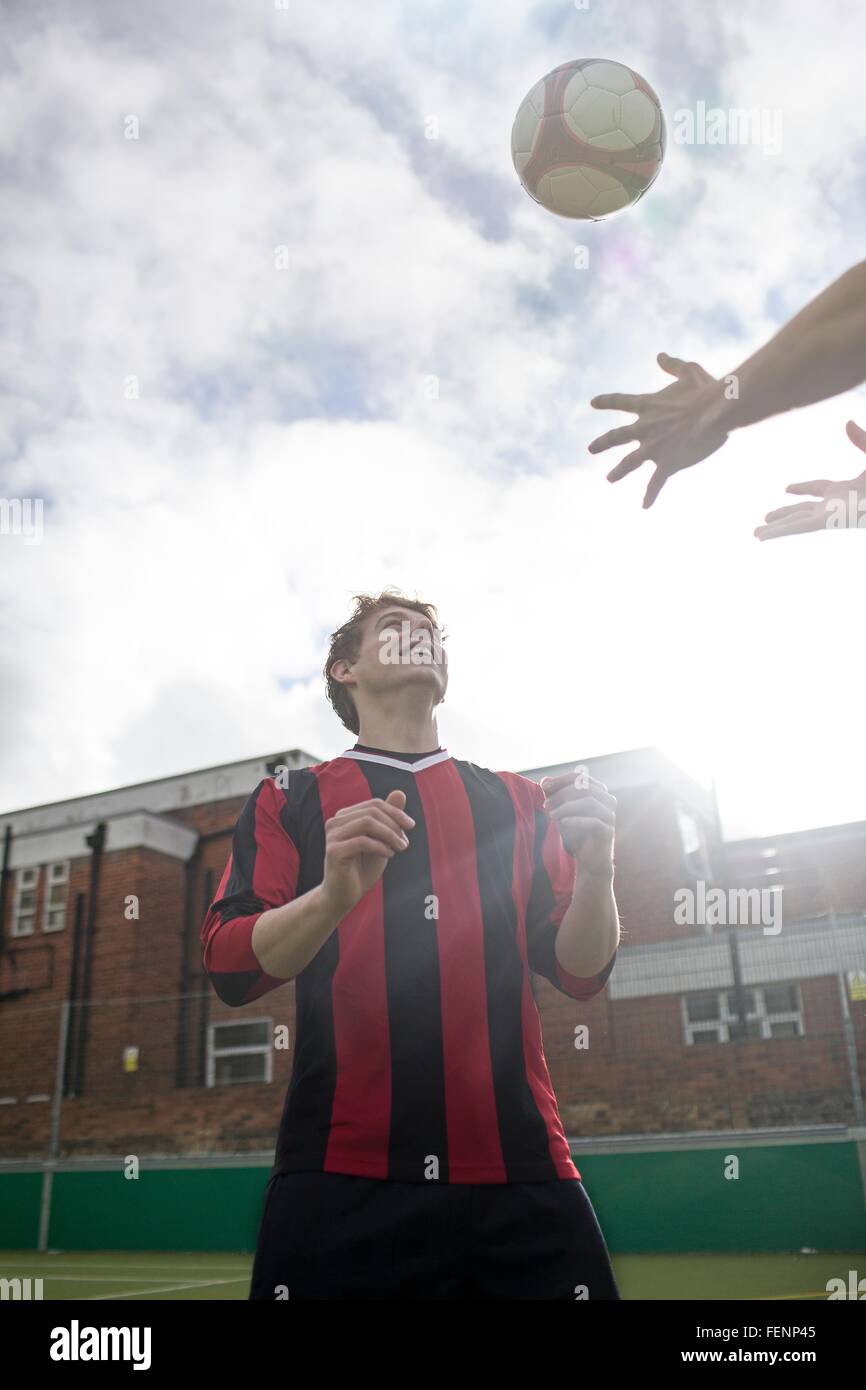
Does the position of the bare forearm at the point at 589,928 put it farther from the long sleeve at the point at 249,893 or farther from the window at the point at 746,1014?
the window at the point at 746,1014

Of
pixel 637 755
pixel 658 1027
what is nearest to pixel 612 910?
pixel 658 1027

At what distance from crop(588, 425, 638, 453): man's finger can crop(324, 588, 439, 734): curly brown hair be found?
85 cm

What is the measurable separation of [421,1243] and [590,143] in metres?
3.99

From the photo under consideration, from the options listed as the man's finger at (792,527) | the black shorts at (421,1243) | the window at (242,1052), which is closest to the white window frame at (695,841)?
the window at (242,1052)

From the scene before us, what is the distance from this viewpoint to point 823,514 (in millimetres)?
2955

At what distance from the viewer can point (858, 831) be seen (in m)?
22.6

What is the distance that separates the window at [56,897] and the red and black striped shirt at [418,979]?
20.3 metres

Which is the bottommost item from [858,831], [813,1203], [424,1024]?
[813,1203]

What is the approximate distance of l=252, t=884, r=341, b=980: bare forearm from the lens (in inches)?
85.8

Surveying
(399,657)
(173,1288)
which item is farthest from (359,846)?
(173,1288)

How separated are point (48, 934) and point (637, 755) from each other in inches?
488
